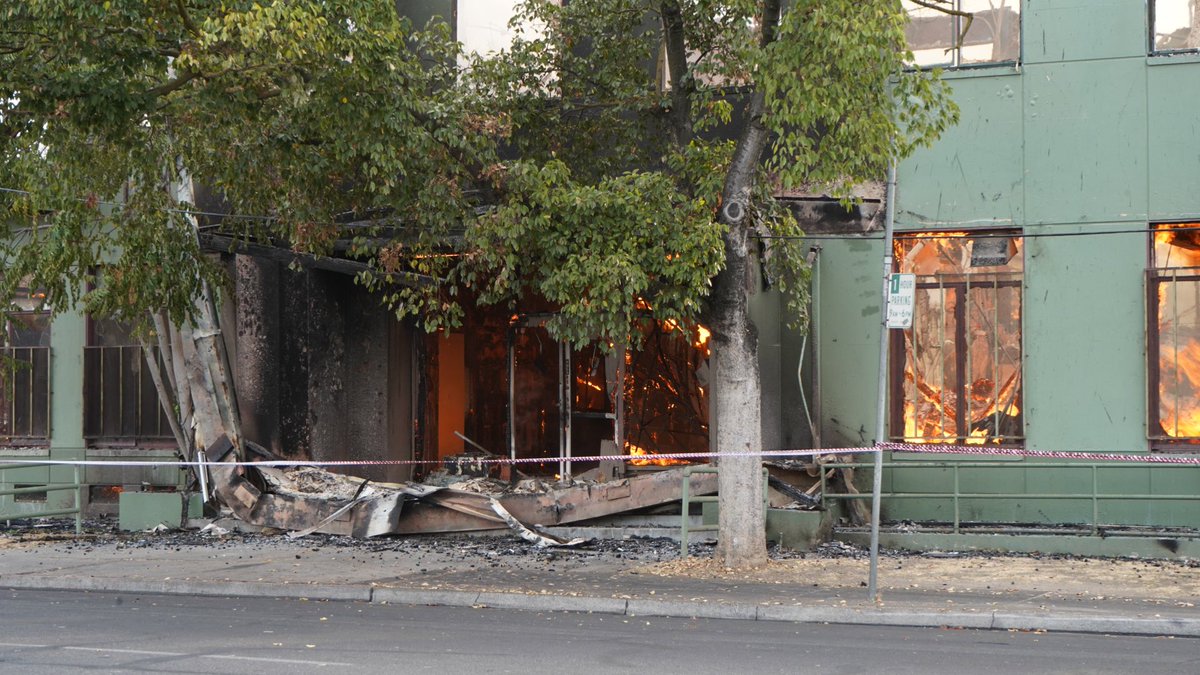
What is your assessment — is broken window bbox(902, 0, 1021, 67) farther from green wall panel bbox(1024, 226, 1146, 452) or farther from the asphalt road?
the asphalt road

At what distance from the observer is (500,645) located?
957 centimetres

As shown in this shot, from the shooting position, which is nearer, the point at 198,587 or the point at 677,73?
Result: the point at 198,587

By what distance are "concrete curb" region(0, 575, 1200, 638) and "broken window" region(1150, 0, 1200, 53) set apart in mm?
7879

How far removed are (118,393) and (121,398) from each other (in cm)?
10

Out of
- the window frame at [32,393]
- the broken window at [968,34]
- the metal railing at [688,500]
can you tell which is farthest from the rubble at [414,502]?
the broken window at [968,34]

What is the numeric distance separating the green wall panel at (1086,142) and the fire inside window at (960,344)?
0.77 metres

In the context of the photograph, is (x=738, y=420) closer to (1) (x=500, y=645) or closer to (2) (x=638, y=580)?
(2) (x=638, y=580)

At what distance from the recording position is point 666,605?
37.2 ft

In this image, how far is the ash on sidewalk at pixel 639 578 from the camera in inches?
431

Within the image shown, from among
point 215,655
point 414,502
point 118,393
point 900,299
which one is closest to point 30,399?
point 118,393

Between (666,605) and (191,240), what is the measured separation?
778 centimetres

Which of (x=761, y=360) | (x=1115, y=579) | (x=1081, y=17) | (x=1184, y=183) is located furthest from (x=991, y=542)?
(x=1081, y=17)

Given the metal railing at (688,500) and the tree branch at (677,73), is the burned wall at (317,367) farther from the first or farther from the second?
the tree branch at (677,73)

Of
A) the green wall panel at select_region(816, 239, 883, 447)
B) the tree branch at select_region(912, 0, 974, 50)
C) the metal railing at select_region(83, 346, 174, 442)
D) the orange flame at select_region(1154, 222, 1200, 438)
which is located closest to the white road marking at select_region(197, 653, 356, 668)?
the tree branch at select_region(912, 0, 974, 50)
